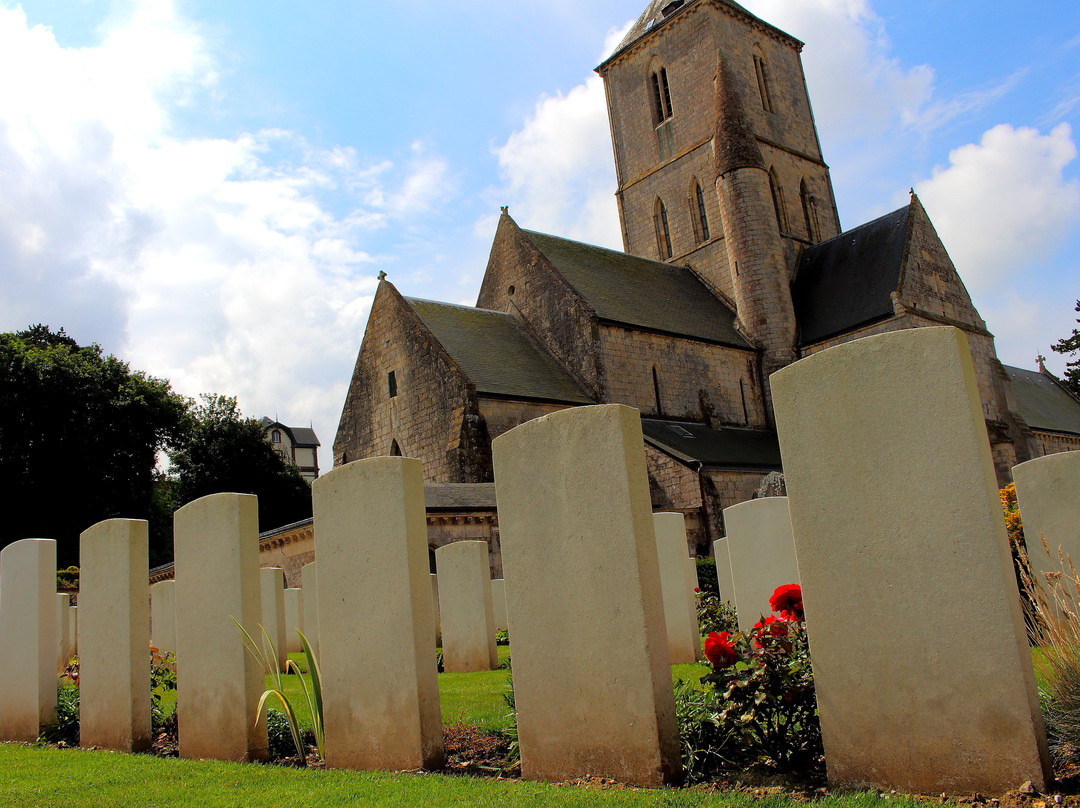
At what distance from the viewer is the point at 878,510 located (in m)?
3.92

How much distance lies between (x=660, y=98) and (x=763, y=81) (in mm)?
4345

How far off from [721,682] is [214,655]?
3.69 m

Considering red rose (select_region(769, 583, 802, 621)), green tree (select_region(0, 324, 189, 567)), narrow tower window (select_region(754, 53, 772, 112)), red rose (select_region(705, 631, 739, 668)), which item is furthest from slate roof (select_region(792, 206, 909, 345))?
green tree (select_region(0, 324, 189, 567))

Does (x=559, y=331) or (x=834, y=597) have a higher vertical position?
(x=559, y=331)

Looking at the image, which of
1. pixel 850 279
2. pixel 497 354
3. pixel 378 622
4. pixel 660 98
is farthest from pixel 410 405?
pixel 378 622

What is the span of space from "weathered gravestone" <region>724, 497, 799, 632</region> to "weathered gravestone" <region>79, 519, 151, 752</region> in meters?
5.24

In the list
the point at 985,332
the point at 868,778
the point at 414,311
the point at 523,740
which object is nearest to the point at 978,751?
the point at 868,778

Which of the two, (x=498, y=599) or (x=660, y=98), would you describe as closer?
(x=498, y=599)

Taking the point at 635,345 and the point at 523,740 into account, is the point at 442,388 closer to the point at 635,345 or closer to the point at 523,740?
the point at 635,345

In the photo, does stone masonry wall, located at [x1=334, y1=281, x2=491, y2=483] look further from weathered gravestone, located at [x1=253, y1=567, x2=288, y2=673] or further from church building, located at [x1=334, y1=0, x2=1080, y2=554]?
weathered gravestone, located at [x1=253, y1=567, x2=288, y2=673]

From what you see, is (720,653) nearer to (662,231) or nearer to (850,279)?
(850,279)

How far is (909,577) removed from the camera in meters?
3.81

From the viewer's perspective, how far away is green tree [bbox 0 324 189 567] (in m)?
33.2

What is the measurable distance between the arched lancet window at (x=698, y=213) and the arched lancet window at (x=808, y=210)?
4.37 metres
